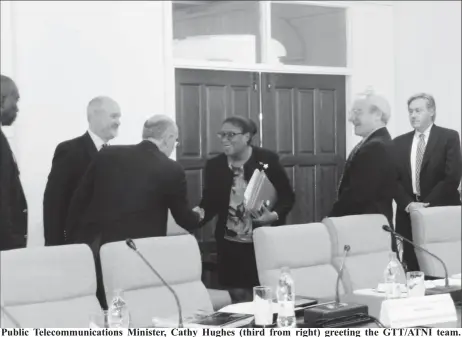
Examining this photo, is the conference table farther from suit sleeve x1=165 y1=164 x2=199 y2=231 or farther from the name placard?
suit sleeve x1=165 y1=164 x2=199 y2=231

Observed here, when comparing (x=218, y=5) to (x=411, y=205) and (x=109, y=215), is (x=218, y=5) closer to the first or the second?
(x=411, y=205)

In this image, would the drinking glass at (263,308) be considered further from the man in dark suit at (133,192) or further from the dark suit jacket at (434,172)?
the dark suit jacket at (434,172)

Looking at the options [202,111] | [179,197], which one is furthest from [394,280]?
[202,111]

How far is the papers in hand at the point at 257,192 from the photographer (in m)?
5.37

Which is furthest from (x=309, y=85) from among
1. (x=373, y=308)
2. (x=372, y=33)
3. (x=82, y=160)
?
(x=373, y=308)

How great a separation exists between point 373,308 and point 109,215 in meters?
1.58

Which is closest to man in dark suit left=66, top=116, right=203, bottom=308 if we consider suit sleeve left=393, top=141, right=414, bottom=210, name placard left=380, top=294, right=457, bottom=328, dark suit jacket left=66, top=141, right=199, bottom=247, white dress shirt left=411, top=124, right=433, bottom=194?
dark suit jacket left=66, top=141, right=199, bottom=247

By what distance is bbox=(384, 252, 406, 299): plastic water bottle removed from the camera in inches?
140

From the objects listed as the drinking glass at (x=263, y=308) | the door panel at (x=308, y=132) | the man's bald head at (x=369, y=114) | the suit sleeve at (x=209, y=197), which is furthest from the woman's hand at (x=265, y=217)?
the drinking glass at (x=263, y=308)

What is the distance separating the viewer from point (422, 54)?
725cm

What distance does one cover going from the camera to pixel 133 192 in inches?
168

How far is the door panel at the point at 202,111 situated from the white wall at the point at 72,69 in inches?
12.7

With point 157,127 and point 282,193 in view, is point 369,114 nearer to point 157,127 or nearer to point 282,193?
point 282,193

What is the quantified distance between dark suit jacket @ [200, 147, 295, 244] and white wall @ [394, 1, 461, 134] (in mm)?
1813
